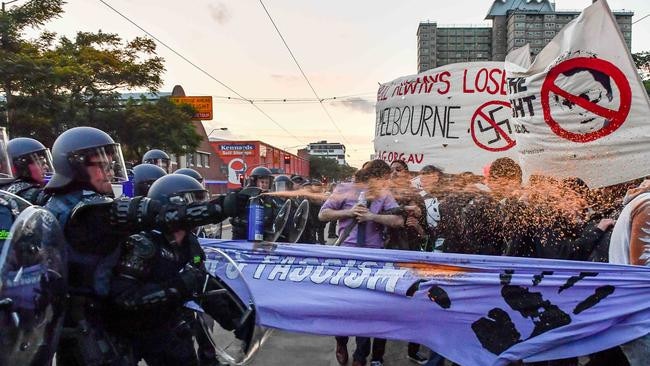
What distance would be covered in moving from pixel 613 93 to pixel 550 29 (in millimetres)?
10747

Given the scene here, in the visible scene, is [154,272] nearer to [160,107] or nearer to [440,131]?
[440,131]

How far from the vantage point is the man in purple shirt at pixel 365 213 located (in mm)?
4504

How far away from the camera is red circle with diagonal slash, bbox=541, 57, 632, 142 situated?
3396 mm

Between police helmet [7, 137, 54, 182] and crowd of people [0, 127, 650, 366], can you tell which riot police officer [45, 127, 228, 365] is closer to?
crowd of people [0, 127, 650, 366]

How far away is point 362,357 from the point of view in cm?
451

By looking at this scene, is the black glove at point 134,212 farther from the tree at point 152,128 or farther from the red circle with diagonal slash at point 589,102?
the tree at point 152,128

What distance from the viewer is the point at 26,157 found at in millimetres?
4562

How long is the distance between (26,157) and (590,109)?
438 centimetres

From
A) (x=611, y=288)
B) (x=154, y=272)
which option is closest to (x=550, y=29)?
(x=611, y=288)

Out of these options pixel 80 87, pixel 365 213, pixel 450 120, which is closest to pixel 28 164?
pixel 365 213

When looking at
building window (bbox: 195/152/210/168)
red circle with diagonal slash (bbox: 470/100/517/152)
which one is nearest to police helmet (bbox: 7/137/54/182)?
red circle with diagonal slash (bbox: 470/100/517/152)

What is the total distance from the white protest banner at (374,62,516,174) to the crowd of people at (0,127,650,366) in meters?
1.68

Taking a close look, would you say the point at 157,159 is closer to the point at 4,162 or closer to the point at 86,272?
the point at 4,162

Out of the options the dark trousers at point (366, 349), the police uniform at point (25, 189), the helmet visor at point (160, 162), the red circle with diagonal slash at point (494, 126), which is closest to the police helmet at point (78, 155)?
the police uniform at point (25, 189)
